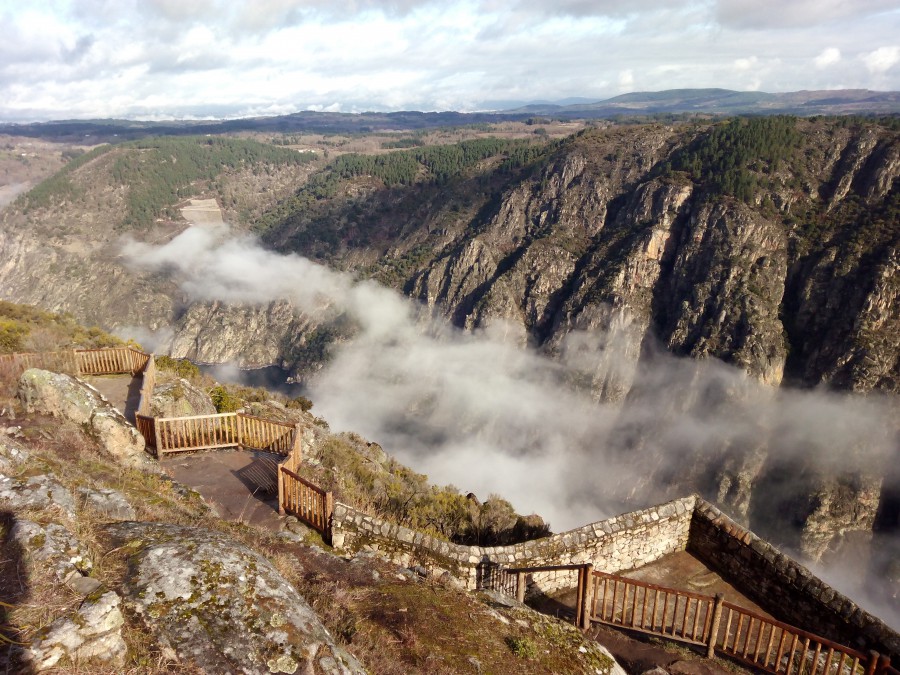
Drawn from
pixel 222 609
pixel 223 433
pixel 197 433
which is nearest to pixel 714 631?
pixel 222 609

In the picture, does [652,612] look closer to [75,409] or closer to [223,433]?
[223,433]

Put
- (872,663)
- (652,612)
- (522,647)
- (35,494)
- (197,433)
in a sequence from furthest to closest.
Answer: (197,433), (652,612), (522,647), (872,663), (35,494)

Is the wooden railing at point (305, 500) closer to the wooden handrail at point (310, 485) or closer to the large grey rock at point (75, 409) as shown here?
the wooden handrail at point (310, 485)

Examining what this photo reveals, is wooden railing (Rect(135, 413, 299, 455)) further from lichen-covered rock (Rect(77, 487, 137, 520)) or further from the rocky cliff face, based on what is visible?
the rocky cliff face

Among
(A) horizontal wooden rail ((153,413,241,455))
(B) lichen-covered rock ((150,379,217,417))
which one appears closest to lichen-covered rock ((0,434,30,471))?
(A) horizontal wooden rail ((153,413,241,455))

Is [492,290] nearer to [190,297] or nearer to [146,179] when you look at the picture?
[190,297]
